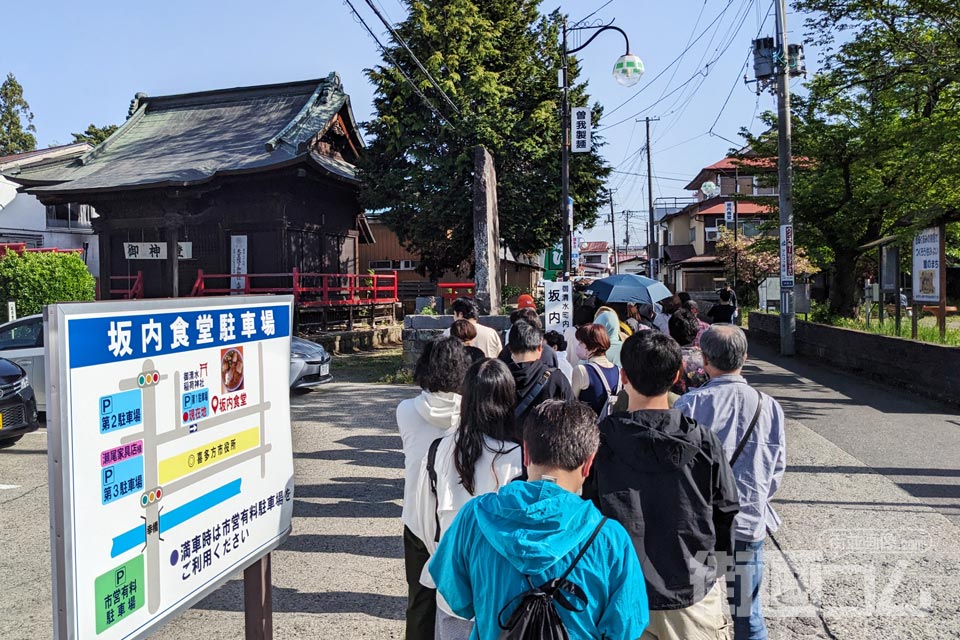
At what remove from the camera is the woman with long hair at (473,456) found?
266 cm

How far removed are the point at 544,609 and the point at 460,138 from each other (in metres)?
17.8

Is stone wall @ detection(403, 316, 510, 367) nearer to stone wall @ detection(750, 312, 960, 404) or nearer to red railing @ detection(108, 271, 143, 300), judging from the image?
stone wall @ detection(750, 312, 960, 404)

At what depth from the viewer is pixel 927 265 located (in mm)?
11789

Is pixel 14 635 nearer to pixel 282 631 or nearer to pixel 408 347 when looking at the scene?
pixel 282 631

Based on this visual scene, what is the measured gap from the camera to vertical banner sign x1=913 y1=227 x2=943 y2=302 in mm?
11461

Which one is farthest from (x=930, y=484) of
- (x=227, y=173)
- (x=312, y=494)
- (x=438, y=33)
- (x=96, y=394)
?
(x=227, y=173)

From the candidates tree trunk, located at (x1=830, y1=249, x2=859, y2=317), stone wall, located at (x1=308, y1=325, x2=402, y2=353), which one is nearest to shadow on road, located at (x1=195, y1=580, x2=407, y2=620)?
stone wall, located at (x1=308, y1=325, x2=402, y2=353)

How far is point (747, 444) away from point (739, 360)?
37cm

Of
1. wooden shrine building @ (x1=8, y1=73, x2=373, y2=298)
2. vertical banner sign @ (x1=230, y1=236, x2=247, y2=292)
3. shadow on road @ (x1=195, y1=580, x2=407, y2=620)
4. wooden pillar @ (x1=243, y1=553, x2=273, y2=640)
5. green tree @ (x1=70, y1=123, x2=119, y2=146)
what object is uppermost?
green tree @ (x1=70, y1=123, x2=119, y2=146)

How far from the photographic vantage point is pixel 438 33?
1920 centimetres

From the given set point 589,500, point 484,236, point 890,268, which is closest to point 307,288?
point 484,236

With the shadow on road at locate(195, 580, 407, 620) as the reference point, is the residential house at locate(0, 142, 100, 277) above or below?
above

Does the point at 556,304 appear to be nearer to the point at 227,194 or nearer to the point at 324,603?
the point at 324,603

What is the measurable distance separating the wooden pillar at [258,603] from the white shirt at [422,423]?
0.74 m
